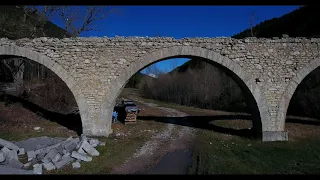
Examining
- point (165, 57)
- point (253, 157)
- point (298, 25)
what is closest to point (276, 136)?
point (253, 157)

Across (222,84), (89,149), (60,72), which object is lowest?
(89,149)

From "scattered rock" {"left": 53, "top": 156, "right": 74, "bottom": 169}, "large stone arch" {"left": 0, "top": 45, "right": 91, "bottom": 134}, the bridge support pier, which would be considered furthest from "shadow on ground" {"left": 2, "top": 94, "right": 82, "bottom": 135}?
the bridge support pier

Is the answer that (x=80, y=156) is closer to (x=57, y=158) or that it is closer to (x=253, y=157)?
(x=57, y=158)

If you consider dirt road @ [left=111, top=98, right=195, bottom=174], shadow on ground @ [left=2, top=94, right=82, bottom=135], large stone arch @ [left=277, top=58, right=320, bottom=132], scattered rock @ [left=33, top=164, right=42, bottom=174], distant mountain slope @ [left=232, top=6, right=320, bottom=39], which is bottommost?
dirt road @ [left=111, top=98, right=195, bottom=174]

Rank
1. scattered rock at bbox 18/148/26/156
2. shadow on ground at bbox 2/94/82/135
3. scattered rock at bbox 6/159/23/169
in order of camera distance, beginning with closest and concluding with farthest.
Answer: scattered rock at bbox 6/159/23/169, scattered rock at bbox 18/148/26/156, shadow on ground at bbox 2/94/82/135

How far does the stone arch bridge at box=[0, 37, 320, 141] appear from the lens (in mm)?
10414

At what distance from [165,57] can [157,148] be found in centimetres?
353

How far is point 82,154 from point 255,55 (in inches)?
284

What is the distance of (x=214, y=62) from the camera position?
10.7 metres

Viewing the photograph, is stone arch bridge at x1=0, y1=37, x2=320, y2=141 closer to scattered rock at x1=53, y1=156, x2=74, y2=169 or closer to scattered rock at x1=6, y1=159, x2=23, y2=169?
scattered rock at x1=53, y1=156, x2=74, y2=169

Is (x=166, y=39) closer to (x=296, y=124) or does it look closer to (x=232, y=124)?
(x=232, y=124)

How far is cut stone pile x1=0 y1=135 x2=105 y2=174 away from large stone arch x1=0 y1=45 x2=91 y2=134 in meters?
2.20

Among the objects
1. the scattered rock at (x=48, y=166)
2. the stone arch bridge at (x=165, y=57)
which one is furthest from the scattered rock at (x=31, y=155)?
the stone arch bridge at (x=165, y=57)
